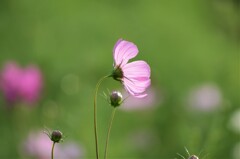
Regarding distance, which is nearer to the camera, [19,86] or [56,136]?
[56,136]

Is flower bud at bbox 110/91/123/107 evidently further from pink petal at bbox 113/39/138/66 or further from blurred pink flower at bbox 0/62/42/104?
blurred pink flower at bbox 0/62/42/104

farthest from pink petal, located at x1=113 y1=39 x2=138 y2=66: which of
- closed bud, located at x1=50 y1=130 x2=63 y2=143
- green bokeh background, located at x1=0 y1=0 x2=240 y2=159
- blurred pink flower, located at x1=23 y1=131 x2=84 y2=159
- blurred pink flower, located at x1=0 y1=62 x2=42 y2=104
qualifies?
blurred pink flower, located at x1=0 y1=62 x2=42 y2=104

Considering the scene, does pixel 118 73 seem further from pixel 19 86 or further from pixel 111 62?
pixel 111 62

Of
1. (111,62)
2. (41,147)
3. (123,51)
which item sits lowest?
(111,62)

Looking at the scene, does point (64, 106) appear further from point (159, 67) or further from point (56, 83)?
point (159, 67)

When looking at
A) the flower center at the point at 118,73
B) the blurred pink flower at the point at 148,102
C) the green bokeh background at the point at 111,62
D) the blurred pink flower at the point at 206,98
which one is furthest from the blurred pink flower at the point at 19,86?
the flower center at the point at 118,73

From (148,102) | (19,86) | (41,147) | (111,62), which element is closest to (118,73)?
(41,147)
